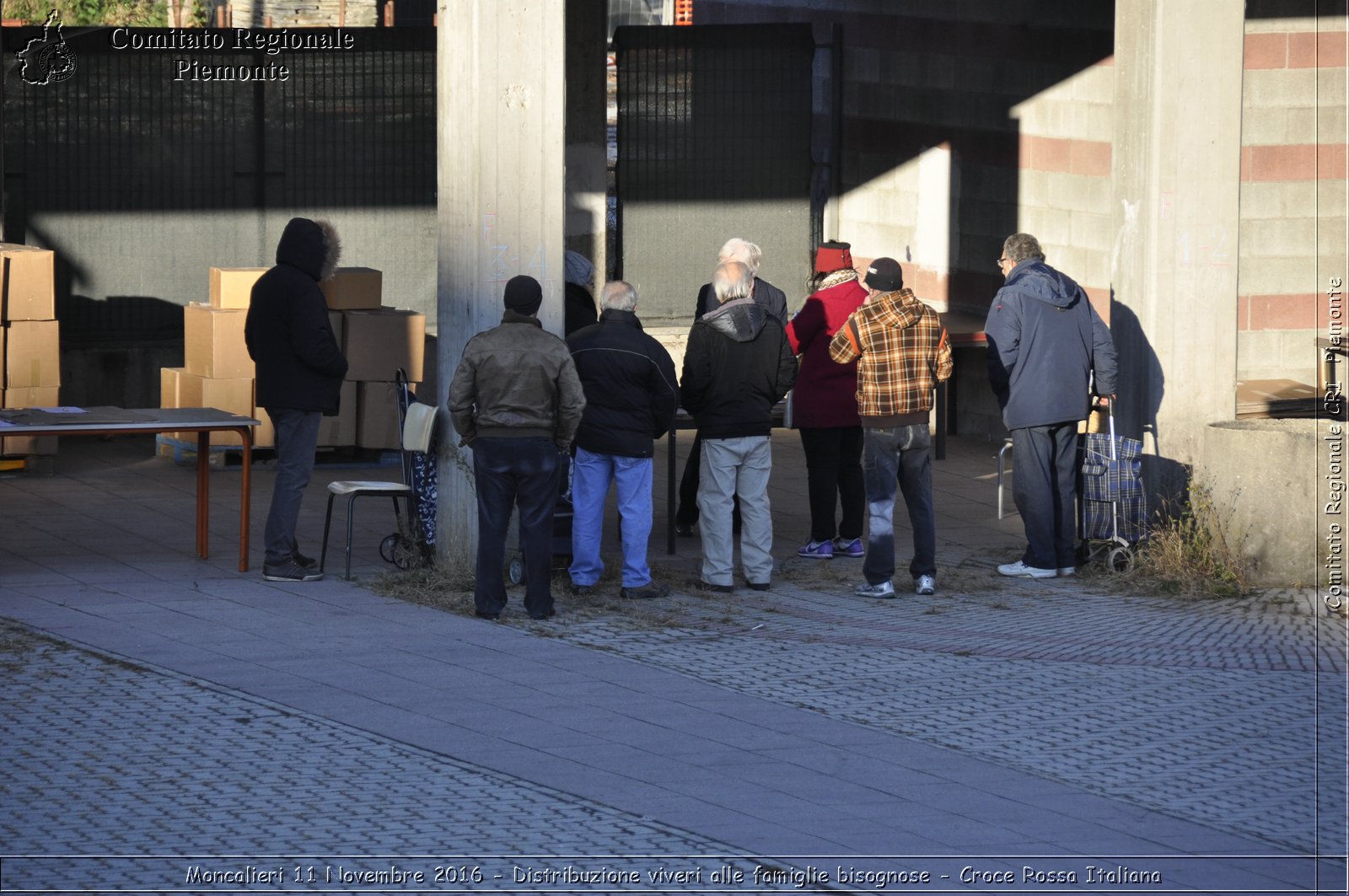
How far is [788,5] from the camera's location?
59.6 feet

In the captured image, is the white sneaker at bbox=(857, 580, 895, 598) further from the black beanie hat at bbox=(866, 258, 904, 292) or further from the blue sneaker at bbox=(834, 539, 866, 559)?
the black beanie hat at bbox=(866, 258, 904, 292)

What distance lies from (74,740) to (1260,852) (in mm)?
4402

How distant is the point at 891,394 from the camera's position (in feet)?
30.7

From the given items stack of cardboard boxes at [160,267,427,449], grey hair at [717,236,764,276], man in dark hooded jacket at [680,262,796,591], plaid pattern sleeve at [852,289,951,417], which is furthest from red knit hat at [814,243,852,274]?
stack of cardboard boxes at [160,267,427,449]

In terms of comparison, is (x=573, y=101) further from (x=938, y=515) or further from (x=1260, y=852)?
(x=1260, y=852)

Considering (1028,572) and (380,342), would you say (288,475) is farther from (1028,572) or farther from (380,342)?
(380,342)

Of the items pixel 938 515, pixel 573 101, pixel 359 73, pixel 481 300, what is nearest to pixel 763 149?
pixel 573 101

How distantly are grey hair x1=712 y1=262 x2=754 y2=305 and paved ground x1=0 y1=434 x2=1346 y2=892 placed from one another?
1.65 m

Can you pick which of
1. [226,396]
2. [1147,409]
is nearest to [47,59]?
[226,396]

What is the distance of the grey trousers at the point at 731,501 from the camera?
A: 374 inches

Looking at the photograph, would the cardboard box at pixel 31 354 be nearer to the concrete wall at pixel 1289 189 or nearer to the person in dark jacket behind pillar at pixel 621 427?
the person in dark jacket behind pillar at pixel 621 427

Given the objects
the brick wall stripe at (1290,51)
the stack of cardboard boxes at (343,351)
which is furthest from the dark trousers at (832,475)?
the brick wall stripe at (1290,51)

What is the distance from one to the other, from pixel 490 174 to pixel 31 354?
17.7 ft

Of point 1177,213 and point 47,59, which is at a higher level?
point 47,59
